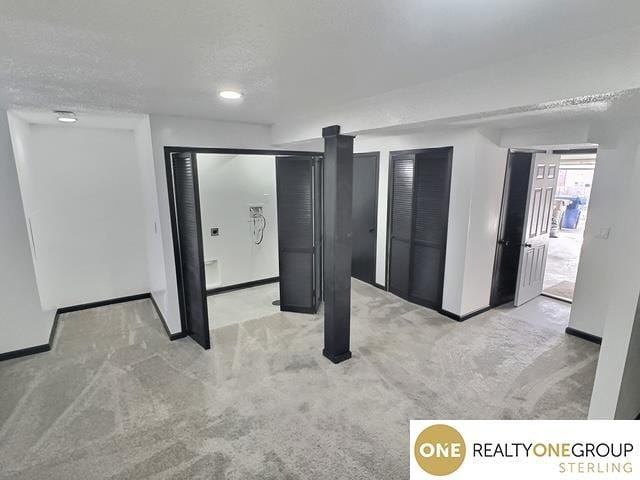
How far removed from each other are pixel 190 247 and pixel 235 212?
5.04 ft

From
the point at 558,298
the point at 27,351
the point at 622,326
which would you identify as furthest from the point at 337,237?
the point at 558,298

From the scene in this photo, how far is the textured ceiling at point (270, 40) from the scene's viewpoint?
105cm

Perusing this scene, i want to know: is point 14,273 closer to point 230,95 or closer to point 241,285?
point 241,285

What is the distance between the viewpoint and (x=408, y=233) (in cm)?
438

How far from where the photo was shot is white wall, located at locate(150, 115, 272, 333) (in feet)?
10.2

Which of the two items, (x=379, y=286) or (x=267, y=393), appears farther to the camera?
(x=379, y=286)

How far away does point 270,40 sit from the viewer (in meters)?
1.30

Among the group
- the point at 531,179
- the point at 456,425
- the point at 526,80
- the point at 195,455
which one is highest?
the point at 526,80

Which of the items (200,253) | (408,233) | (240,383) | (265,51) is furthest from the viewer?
(408,233)

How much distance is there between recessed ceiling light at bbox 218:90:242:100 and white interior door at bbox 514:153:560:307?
3635 millimetres

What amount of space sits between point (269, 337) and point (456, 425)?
6.69 ft

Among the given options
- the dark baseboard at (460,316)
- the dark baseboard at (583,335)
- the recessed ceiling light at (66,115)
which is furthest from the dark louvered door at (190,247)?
the dark baseboard at (583,335)

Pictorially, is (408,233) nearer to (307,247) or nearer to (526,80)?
(307,247)

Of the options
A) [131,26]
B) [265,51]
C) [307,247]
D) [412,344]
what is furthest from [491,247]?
[131,26]
